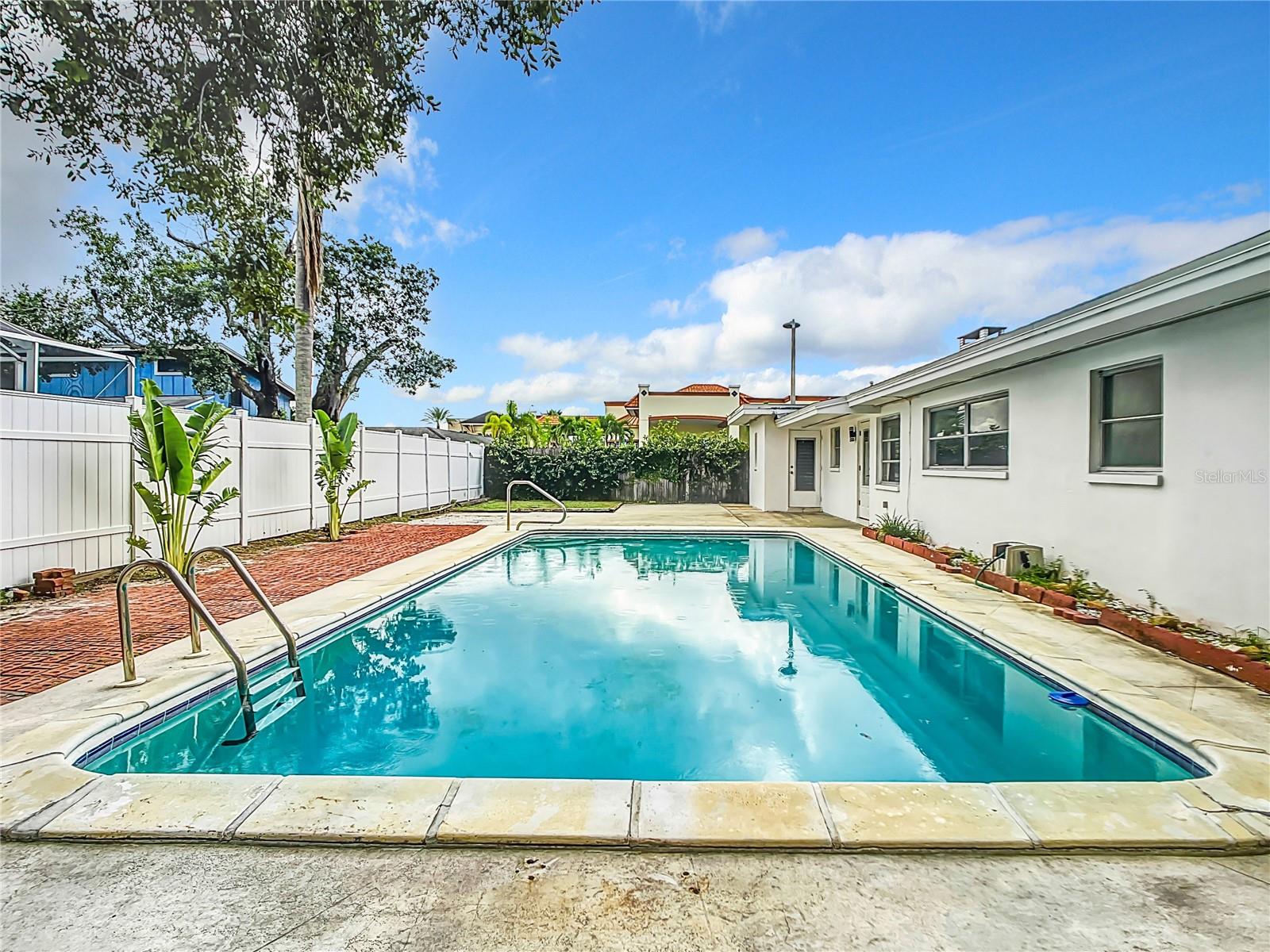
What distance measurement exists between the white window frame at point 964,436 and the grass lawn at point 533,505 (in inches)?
385

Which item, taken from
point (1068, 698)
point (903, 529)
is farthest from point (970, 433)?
point (1068, 698)

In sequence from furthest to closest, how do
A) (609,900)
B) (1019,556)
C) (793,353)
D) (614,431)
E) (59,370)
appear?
(614,431) < (793,353) < (59,370) < (1019,556) < (609,900)

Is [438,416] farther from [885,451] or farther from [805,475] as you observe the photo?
[885,451]

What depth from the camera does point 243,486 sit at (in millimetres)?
10578

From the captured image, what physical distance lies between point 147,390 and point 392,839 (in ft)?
23.0

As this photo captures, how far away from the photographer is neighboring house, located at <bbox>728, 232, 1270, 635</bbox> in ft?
16.6

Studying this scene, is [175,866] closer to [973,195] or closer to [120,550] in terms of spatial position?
[120,550]

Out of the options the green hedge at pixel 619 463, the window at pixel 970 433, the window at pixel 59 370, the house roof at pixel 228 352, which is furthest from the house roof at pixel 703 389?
the window at pixel 970 433

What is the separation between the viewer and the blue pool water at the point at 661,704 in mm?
4074

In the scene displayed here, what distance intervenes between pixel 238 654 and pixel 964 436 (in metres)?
9.92

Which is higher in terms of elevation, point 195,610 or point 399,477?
point 399,477

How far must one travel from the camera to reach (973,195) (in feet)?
44.3

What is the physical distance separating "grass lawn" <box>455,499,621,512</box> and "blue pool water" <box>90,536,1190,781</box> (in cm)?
1091

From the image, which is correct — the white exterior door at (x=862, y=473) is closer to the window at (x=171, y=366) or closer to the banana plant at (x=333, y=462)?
the banana plant at (x=333, y=462)
